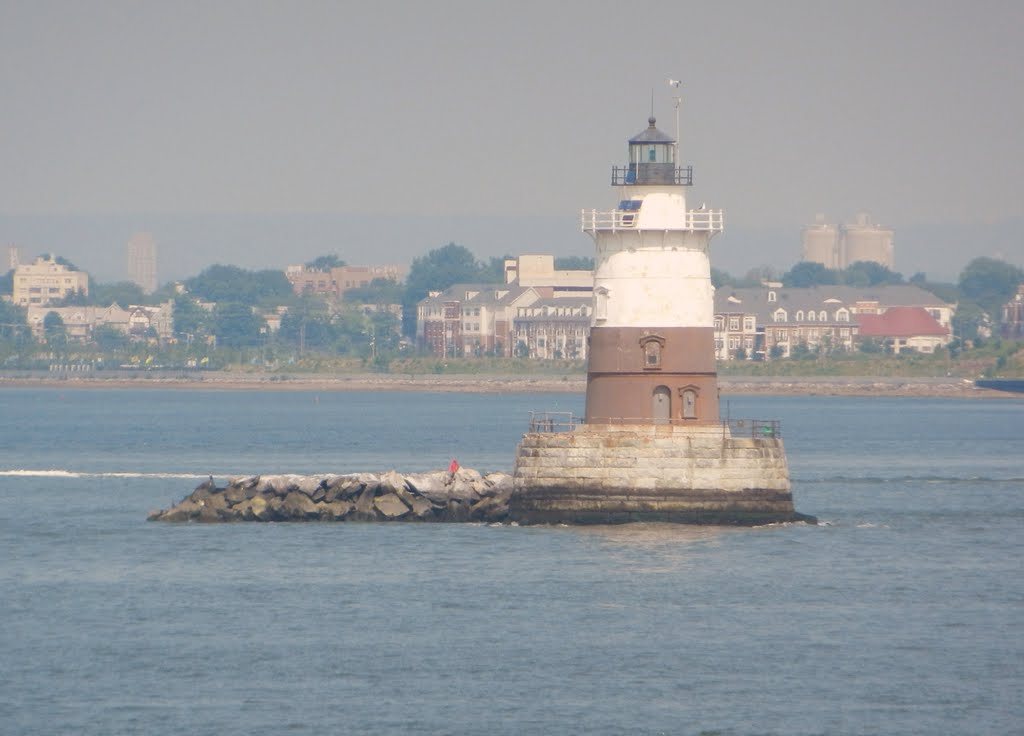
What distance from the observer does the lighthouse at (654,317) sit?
155 feet

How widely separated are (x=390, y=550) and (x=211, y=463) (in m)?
34.6

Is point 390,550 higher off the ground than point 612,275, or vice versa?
point 612,275

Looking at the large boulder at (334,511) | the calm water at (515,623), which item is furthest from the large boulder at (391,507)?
the calm water at (515,623)

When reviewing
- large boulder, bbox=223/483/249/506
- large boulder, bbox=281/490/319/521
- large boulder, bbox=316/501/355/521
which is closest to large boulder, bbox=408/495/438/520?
large boulder, bbox=316/501/355/521

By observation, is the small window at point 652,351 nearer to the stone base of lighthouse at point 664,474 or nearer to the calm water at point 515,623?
the stone base of lighthouse at point 664,474

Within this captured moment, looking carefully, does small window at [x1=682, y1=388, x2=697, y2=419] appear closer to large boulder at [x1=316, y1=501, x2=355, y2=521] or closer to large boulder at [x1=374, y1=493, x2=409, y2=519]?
large boulder at [x1=374, y1=493, x2=409, y2=519]

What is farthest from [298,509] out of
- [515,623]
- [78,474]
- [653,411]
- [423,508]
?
[78,474]

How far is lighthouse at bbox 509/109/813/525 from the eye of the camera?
152 ft

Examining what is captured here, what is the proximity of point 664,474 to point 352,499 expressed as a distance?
10671 mm

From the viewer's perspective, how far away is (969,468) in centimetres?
7894

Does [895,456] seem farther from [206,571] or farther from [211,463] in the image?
[206,571]

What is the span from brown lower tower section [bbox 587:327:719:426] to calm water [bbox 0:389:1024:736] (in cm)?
282

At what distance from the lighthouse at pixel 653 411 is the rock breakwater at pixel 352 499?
434 centimetres

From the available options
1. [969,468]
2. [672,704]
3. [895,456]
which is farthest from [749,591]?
[895,456]
